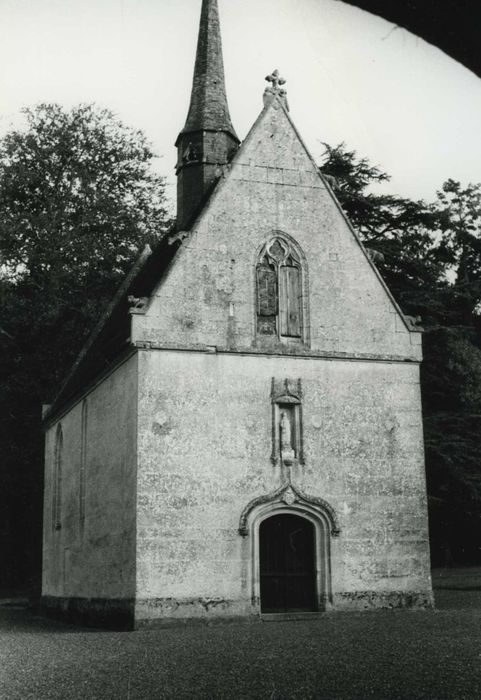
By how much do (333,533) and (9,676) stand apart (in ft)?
34.2

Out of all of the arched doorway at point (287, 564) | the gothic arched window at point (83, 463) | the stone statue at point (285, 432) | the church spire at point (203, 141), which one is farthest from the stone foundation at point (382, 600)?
the church spire at point (203, 141)

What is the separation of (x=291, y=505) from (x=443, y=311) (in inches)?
646

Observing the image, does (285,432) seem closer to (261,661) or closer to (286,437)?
(286,437)

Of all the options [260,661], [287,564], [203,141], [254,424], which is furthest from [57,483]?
[260,661]

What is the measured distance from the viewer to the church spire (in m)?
23.4

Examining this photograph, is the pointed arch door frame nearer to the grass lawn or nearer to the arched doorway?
the arched doorway

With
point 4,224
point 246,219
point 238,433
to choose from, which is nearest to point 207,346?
point 238,433

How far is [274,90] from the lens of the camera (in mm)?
21703

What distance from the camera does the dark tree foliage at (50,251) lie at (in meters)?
35.6

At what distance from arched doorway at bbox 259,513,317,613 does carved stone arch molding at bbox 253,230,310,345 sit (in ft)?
13.7

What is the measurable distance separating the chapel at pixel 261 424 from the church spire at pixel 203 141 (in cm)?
231

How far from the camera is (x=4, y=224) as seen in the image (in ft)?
117

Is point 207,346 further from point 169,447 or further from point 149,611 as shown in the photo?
point 149,611

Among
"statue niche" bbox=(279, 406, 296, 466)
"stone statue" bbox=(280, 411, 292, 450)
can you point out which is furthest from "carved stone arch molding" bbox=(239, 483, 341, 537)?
"stone statue" bbox=(280, 411, 292, 450)
